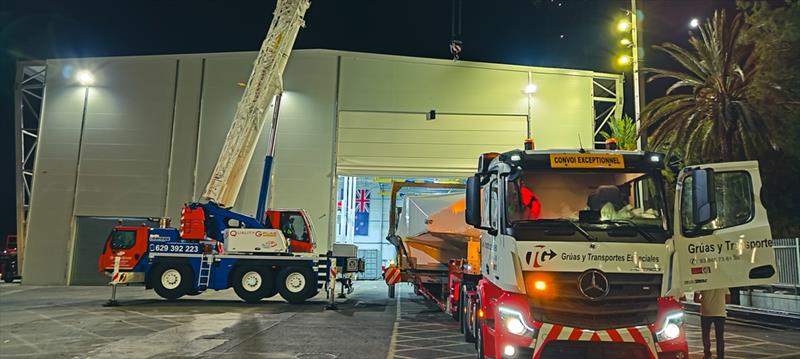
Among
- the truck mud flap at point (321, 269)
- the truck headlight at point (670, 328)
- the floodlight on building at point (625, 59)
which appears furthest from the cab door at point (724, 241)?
the floodlight on building at point (625, 59)

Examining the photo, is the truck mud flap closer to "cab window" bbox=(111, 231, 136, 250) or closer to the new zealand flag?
"cab window" bbox=(111, 231, 136, 250)

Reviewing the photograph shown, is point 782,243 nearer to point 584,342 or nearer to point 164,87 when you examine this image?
point 584,342

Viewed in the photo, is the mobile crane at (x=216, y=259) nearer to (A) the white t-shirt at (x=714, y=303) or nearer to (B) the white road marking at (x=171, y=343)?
(B) the white road marking at (x=171, y=343)

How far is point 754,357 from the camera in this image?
8789 mm

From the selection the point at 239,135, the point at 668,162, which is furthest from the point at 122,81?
the point at 668,162

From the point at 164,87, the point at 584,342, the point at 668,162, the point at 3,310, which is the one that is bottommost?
the point at 3,310

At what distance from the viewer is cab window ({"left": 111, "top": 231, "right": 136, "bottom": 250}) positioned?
57.8ft

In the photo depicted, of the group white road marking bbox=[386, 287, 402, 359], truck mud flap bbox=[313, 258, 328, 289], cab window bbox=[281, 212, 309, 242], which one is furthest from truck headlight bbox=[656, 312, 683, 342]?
cab window bbox=[281, 212, 309, 242]

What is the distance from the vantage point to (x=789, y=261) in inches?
595

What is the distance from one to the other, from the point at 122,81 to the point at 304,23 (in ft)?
36.1

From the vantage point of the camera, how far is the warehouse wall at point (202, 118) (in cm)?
2430

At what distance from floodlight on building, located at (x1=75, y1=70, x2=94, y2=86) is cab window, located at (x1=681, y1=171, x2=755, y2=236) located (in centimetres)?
2649

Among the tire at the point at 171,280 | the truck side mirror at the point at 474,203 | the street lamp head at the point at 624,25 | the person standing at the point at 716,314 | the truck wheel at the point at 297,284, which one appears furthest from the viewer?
the street lamp head at the point at 624,25

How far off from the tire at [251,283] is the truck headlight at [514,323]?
12783mm
